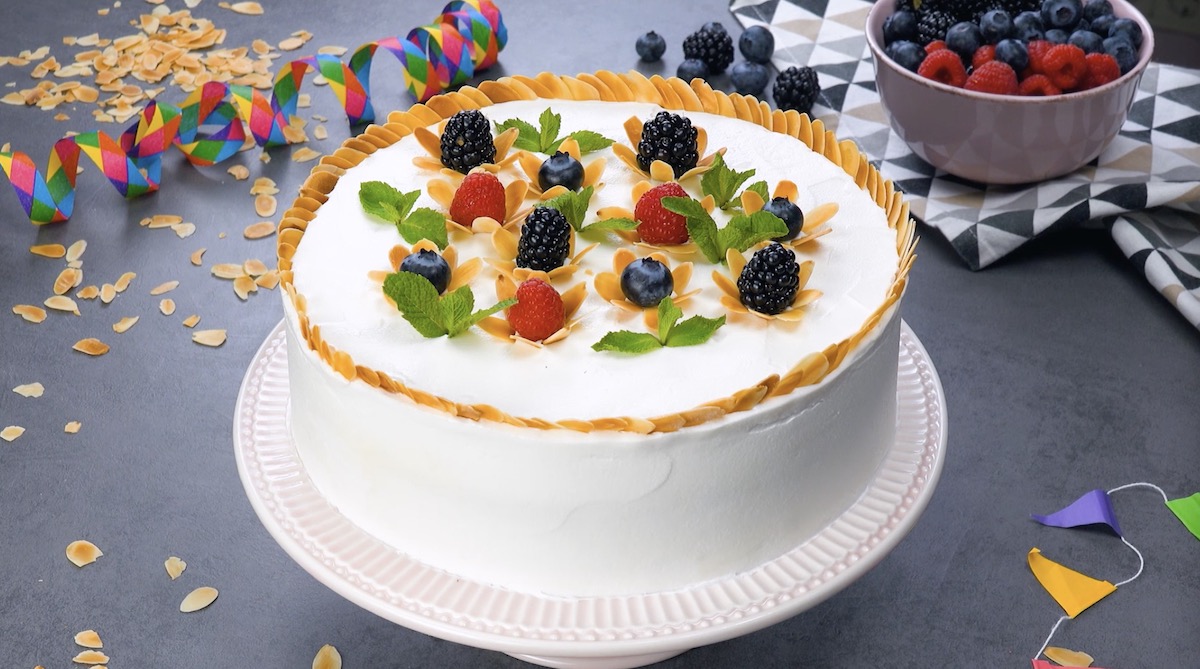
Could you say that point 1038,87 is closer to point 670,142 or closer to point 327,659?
point 670,142

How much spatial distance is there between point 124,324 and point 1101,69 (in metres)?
1.96

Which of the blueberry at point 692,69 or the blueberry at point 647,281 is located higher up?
the blueberry at point 647,281

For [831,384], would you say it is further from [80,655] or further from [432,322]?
[80,655]

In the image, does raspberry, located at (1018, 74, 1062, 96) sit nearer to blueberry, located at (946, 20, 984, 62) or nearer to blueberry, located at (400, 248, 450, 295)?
blueberry, located at (946, 20, 984, 62)

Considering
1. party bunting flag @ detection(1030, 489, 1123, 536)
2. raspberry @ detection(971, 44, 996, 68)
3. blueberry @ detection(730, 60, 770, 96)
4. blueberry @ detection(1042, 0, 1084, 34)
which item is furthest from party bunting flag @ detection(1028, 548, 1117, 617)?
blueberry @ detection(730, 60, 770, 96)

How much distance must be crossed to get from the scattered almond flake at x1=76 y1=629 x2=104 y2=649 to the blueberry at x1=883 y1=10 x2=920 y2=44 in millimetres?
1886

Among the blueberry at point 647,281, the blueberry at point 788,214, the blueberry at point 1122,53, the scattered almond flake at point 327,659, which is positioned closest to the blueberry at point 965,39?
the blueberry at point 1122,53

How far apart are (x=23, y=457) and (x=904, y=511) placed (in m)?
1.49

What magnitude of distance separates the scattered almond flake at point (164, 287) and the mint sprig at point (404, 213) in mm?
910

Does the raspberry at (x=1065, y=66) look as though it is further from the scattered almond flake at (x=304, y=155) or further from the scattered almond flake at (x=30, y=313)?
the scattered almond flake at (x=30, y=313)

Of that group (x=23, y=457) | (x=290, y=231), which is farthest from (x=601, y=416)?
(x=23, y=457)

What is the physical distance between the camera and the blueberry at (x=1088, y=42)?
2.47 meters

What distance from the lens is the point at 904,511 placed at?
157cm

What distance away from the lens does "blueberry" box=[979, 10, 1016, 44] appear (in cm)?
250
